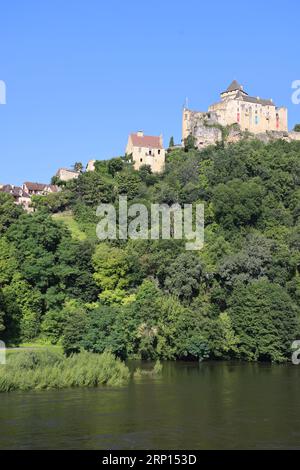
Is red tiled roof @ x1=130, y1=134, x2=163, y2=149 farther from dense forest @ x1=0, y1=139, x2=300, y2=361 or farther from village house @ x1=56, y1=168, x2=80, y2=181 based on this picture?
dense forest @ x1=0, y1=139, x2=300, y2=361

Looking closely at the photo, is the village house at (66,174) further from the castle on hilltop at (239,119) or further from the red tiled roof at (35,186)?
the castle on hilltop at (239,119)

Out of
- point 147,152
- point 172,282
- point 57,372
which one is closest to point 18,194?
point 147,152

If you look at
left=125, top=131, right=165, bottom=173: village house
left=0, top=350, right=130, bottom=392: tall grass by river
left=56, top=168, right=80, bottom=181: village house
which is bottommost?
left=0, top=350, right=130, bottom=392: tall grass by river

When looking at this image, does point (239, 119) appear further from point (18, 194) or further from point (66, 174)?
point (18, 194)

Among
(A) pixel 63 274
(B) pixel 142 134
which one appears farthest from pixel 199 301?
(B) pixel 142 134

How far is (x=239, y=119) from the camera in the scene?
96.2 m

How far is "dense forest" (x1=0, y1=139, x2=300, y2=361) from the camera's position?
47594 millimetres

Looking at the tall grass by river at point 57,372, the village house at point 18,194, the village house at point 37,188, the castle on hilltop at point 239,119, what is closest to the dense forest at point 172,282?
the tall grass by river at point 57,372

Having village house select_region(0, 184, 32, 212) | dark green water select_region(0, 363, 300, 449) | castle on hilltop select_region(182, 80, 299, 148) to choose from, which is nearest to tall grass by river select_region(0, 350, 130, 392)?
dark green water select_region(0, 363, 300, 449)

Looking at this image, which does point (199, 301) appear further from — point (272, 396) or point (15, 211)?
point (15, 211)

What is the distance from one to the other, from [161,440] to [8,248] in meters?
34.7
